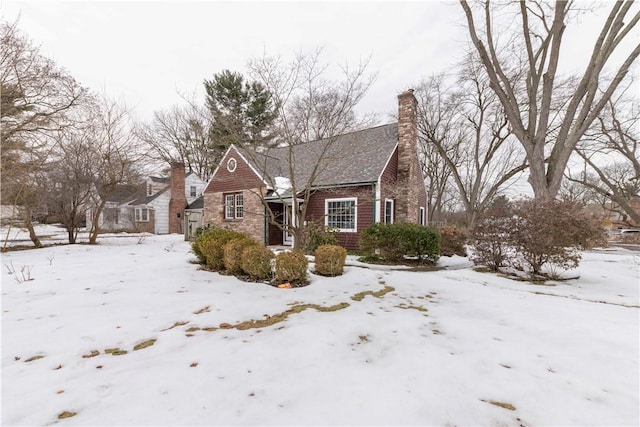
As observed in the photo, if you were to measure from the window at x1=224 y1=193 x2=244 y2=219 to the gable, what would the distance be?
1.39 ft

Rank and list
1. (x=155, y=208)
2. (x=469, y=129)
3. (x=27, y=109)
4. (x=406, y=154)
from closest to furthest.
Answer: (x=27, y=109)
(x=406, y=154)
(x=469, y=129)
(x=155, y=208)

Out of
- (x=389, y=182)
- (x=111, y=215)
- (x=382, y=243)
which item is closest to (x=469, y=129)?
(x=389, y=182)

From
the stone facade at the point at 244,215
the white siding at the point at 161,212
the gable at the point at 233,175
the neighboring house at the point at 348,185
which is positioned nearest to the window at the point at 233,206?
the neighboring house at the point at 348,185

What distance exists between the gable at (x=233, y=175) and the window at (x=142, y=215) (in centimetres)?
1256

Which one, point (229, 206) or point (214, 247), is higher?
point (229, 206)

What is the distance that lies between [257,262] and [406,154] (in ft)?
30.1

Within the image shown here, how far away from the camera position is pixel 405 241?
28.8 ft

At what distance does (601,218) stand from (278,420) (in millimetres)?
8632

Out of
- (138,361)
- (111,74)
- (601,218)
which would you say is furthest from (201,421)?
(111,74)

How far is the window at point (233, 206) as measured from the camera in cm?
1452

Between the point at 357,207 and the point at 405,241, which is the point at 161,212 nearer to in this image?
the point at 357,207

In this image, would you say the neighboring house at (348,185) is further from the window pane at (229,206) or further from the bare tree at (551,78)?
the bare tree at (551,78)

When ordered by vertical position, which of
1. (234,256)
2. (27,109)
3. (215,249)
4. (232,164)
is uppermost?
(27,109)

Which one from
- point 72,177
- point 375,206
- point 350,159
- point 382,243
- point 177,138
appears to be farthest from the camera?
point 177,138
